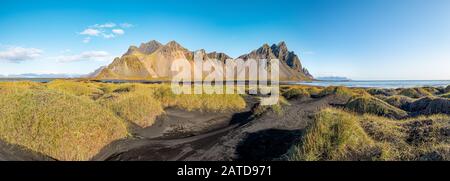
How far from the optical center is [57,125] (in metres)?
11.0

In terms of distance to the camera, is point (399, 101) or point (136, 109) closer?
point (136, 109)

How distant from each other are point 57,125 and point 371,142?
13.2 m

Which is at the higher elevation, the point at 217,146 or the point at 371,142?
the point at 371,142

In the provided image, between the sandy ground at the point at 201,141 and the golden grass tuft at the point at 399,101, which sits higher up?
the golden grass tuft at the point at 399,101

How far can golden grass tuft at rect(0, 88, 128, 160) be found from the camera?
10.2m

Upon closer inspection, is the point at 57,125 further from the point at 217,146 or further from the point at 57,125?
the point at 217,146

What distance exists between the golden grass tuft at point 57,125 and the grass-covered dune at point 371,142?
28.3 ft

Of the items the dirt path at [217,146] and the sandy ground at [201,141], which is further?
the dirt path at [217,146]

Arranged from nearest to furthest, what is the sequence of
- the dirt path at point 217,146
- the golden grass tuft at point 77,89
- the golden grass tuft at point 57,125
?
the golden grass tuft at point 57,125 → the dirt path at point 217,146 → the golden grass tuft at point 77,89

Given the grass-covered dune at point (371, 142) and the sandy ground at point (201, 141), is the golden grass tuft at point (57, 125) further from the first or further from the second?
the grass-covered dune at point (371, 142)

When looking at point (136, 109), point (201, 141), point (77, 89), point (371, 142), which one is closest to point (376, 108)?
point (371, 142)

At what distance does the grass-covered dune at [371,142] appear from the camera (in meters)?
8.59

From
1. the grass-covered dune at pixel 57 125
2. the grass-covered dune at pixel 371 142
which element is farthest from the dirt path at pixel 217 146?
the grass-covered dune at pixel 371 142

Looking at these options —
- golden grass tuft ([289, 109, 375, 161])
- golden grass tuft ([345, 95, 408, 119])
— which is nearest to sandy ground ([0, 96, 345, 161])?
golden grass tuft ([289, 109, 375, 161])
